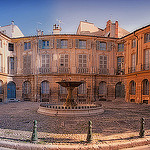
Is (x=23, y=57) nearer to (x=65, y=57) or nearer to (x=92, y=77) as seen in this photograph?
(x=65, y=57)

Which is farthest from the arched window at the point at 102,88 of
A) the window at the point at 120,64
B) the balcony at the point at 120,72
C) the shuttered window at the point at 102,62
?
the window at the point at 120,64

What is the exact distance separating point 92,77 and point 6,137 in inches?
585

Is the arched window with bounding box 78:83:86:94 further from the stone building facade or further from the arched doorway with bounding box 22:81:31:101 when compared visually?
the arched doorway with bounding box 22:81:31:101

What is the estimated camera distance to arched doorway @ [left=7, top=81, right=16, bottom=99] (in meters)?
19.3

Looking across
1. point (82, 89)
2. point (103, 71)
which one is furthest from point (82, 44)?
point (82, 89)

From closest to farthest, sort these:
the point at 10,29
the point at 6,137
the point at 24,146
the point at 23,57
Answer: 1. the point at 24,146
2. the point at 6,137
3. the point at 23,57
4. the point at 10,29

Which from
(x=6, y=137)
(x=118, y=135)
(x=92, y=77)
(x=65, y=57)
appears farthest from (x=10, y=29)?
(x=118, y=135)

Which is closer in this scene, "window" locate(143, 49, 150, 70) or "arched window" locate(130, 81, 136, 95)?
"window" locate(143, 49, 150, 70)

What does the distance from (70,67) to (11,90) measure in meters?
9.13

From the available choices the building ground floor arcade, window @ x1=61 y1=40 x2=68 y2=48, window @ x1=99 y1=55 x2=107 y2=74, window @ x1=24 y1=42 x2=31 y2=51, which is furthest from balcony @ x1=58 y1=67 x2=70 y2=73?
window @ x1=24 y1=42 x2=31 y2=51

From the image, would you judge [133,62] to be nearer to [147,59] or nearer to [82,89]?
[147,59]

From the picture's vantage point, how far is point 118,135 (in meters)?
5.23

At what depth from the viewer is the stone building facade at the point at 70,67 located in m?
18.4

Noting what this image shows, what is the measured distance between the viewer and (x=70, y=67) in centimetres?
1872
